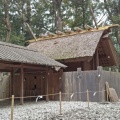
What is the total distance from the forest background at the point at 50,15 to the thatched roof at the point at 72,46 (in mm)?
6698

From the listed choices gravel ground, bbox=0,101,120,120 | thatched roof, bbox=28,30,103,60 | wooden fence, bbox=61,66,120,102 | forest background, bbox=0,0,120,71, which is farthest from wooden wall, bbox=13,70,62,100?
forest background, bbox=0,0,120,71

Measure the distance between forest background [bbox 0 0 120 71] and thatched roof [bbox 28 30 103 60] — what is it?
22.0ft

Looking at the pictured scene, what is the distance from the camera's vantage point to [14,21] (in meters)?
28.0

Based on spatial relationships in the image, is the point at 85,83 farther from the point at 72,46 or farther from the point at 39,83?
the point at 72,46

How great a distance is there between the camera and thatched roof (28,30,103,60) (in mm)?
16109

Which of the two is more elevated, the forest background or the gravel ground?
the forest background

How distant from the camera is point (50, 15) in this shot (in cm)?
3047

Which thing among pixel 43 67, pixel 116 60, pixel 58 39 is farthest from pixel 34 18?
pixel 43 67

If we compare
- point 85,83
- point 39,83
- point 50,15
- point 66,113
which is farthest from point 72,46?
point 50,15

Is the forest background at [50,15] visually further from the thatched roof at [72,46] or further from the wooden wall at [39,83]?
the wooden wall at [39,83]

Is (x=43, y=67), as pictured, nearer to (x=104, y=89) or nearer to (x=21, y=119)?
(x=104, y=89)

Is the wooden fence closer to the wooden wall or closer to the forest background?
the wooden wall

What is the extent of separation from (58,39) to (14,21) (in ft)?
34.0

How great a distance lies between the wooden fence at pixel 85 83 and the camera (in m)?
13.2
